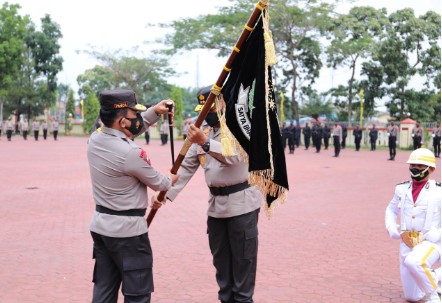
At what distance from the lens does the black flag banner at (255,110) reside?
3.83 metres

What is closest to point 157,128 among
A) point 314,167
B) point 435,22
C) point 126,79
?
point 126,79

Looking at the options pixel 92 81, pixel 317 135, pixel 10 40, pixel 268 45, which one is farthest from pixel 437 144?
pixel 92 81

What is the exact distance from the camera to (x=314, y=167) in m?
18.7

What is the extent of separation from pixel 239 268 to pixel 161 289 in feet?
4.14

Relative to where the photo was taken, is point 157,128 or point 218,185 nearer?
point 218,185

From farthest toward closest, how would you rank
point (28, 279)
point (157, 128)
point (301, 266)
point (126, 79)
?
point (126, 79)
point (157, 128)
point (301, 266)
point (28, 279)

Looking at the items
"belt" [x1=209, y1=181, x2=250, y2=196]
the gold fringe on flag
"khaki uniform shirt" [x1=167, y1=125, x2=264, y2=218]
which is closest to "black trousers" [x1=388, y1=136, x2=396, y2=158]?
"khaki uniform shirt" [x1=167, y1=125, x2=264, y2=218]

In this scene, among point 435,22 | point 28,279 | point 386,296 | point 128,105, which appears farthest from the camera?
point 435,22

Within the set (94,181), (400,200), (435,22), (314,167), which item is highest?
(435,22)

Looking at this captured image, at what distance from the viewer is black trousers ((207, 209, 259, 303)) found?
4.29 metres

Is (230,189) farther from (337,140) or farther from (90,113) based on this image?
(90,113)

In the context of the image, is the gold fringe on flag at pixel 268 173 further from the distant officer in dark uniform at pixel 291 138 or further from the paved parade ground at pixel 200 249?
the distant officer in dark uniform at pixel 291 138

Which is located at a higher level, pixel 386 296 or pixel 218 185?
pixel 218 185

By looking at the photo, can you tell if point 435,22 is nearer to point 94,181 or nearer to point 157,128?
point 157,128
